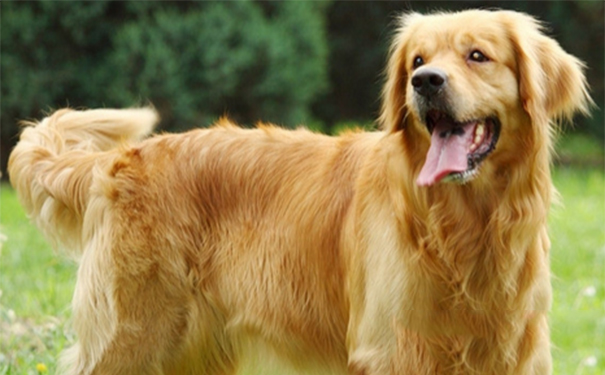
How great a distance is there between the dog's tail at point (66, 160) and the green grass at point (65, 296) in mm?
890

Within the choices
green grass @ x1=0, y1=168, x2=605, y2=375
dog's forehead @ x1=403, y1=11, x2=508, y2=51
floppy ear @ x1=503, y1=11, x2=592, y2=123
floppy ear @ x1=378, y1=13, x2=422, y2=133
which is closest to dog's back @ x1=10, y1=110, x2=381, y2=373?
floppy ear @ x1=378, y1=13, x2=422, y2=133

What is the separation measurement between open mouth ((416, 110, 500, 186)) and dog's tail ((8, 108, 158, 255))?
179 cm

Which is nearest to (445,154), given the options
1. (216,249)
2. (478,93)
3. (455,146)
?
(455,146)

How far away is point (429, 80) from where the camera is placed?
154 inches

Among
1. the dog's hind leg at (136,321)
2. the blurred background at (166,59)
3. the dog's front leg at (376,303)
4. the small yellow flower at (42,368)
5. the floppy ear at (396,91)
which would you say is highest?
the floppy ear at (396,91)

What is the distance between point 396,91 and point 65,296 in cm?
388

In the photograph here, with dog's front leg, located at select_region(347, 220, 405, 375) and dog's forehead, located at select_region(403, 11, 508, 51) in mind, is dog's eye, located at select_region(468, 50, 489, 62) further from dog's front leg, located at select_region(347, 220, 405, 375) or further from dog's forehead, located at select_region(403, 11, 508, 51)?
dog's front leg, located at select_region(347, 220, 405, 375)

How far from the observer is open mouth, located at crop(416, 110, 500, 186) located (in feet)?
13.1

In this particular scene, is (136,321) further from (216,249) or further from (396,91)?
(396,91)

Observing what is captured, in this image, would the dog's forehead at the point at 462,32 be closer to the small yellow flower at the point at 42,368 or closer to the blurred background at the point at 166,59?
the small yellow flower at the point at 42,368

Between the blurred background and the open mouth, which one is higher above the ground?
the open mouth

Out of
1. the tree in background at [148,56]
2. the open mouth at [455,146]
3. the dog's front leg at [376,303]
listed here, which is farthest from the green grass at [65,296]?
the tree in background at [148,56]

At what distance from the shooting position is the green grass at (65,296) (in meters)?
6.20

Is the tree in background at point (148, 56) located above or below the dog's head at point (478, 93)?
below
